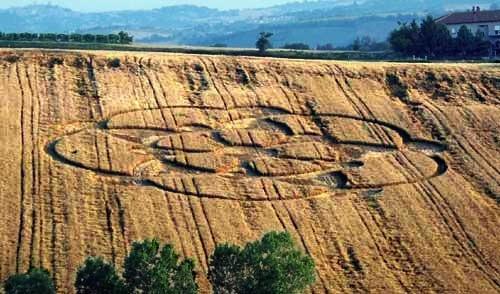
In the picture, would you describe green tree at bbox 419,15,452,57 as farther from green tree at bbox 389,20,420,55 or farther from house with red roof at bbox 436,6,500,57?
house with red roof at bbox 436,6,500,57

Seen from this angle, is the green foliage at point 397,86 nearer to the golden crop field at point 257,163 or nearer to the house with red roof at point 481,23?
the golden crop field at point 257,163

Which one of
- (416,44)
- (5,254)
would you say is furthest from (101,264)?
(416,44)

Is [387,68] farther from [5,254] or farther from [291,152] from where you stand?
[5,254]

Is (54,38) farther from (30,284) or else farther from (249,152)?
(30,284)

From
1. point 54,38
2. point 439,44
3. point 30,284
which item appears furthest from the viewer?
point 439,44

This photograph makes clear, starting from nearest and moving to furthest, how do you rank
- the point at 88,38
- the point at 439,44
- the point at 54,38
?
the point at 54,38
the point at 88,38
the point at 439,44

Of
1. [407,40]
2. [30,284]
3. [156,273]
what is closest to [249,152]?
[156,273]
